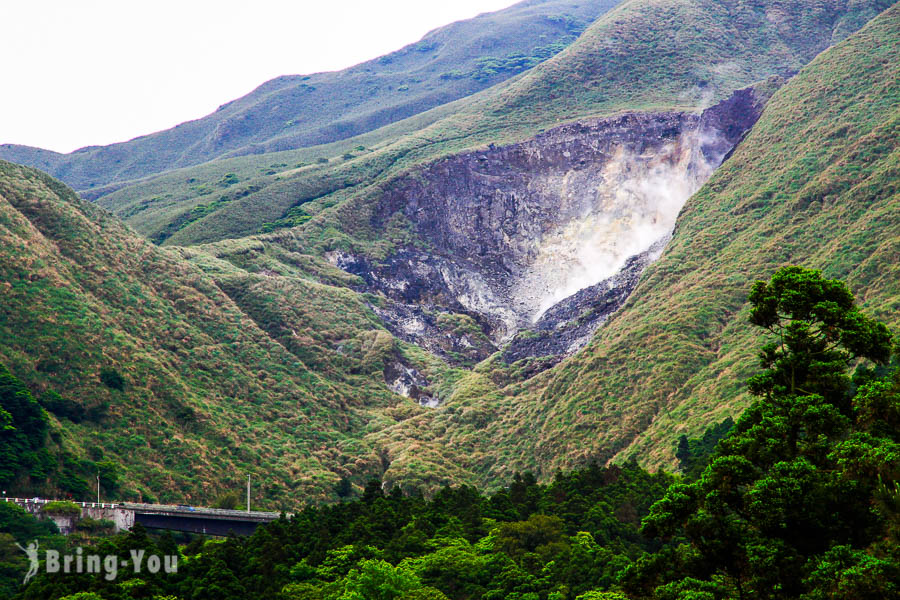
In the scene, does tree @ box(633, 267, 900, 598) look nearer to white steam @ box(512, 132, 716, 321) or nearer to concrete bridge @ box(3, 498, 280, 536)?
concrete bridge @ box(3, 498, 280, 536)

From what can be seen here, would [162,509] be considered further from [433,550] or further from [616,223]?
[616,223]

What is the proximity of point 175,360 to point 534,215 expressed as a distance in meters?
69.5

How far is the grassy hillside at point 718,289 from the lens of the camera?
2621 inches

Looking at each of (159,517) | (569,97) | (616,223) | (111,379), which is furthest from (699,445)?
(569,97)

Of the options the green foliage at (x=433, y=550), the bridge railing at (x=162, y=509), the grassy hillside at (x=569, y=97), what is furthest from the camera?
the grassy hillside at (x=569, y=97)

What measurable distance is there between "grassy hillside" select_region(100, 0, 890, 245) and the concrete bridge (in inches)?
2859

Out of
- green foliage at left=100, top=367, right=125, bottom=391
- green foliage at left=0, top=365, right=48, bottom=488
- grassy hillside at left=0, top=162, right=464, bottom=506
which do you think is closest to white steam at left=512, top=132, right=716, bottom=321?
grassy hillside at left=0, top=162, right=464, bottom=506

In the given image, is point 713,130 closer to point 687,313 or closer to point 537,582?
point 687,313

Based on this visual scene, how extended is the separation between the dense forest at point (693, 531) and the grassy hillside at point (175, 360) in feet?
62.7

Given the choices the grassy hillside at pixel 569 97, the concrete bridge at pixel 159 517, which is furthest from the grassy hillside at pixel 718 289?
the grassy hillside at pixel 569 97

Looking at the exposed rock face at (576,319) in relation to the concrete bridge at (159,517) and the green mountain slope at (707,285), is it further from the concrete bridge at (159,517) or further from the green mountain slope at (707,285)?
the concrete bridge at (159,517)

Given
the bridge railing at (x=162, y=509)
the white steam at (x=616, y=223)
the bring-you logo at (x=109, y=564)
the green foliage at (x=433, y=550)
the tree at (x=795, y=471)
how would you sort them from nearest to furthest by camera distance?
the tree at (x=795, y=471) < the green foliage at (x=433, y=550) < the bring-you logo at (x=109, y=564) < the bridge railing at (x=162, y=509) < the white steam at (x=616, y=223)

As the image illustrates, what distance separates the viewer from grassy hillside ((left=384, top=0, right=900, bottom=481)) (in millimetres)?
66562

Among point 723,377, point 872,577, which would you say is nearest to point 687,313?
point 723,377
